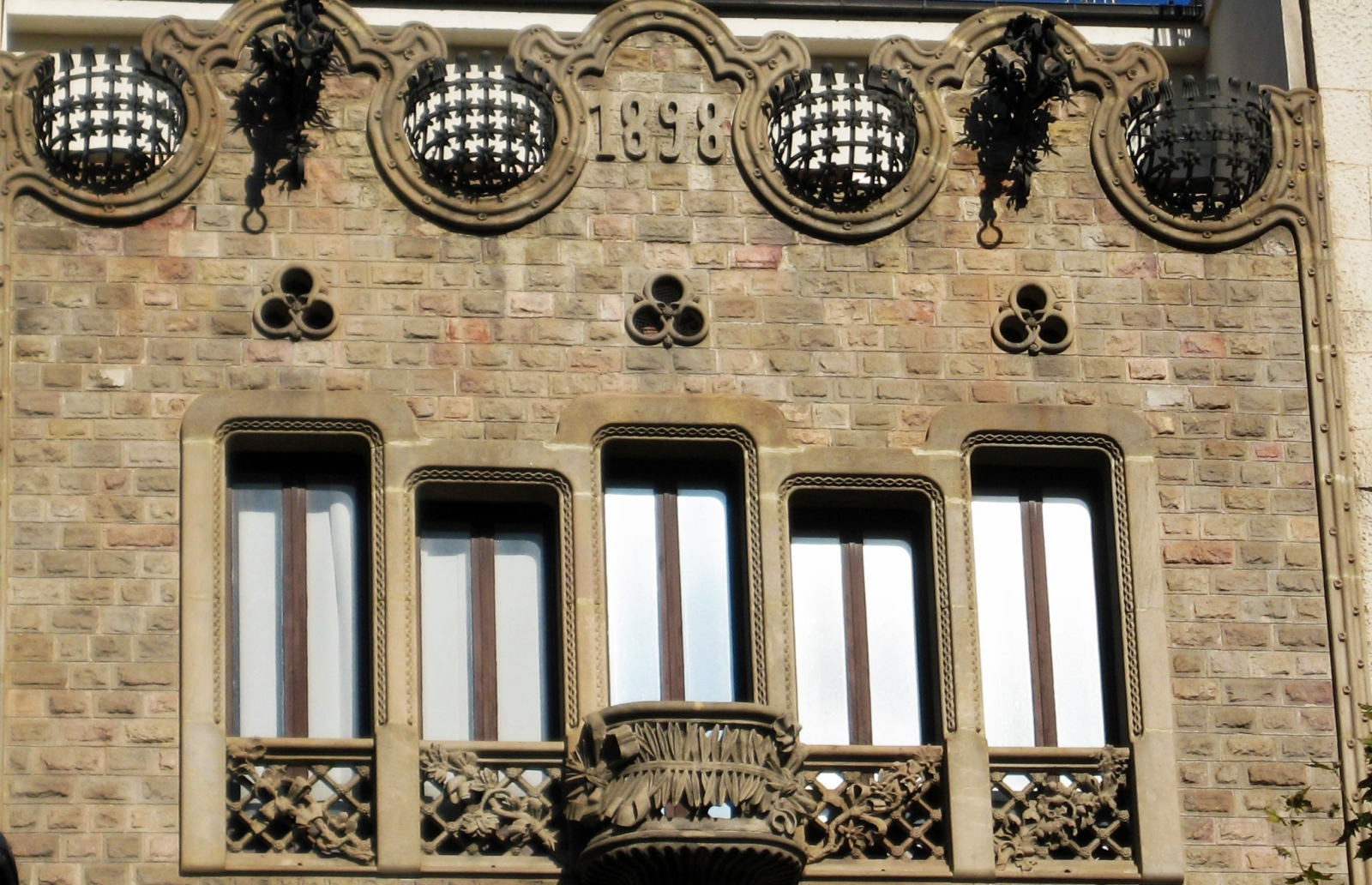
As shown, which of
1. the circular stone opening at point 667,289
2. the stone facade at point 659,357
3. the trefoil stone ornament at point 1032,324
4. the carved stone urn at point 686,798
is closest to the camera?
the carved stone urn at point 686,798

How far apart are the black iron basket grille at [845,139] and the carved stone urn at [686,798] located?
4.30 m

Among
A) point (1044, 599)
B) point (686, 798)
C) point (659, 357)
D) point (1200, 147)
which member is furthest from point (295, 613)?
point (1200, 147)

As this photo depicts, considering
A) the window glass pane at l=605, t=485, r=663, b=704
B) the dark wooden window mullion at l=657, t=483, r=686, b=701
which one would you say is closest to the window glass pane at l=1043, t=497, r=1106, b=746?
the dark wooden window mullion at l=657, t=483, r=686, b=701

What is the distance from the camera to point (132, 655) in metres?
25.6

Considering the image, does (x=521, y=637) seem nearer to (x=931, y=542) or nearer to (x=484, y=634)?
(x=484, y=634)

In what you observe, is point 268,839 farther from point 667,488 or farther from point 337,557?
point 667,488

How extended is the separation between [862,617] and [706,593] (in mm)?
1117

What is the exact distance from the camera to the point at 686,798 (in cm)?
2470

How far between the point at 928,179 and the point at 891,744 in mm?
4212

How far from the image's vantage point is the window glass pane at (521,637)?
85.7ft

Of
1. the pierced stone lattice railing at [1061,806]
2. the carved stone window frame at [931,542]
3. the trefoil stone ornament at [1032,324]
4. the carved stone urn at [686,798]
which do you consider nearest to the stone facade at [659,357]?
the trefoil stone ornament at [1032,324]

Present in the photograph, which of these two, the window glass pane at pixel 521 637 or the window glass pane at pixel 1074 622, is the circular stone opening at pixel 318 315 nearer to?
the window glass pane at pixel 521 637

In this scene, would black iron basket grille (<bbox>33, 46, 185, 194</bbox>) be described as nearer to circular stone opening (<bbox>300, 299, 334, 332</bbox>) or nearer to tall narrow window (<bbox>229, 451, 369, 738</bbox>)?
circular stone opening (<bbox>300, 299, 334, 332</bbox>)

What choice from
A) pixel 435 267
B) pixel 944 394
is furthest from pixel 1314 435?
pixel 435 267
